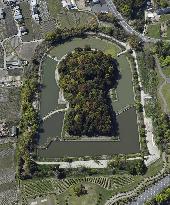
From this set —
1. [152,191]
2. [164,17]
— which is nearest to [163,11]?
[164,17]

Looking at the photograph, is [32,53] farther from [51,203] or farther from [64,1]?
[51,203]

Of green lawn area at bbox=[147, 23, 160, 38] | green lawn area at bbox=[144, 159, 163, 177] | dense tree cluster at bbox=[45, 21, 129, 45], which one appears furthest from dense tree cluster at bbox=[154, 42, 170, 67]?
green lawn area at bbox=[144, 159, 163, 177]

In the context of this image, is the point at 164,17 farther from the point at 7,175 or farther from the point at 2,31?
the point at 7,175

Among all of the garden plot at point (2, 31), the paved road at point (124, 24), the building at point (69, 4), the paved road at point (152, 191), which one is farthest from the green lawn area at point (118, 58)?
the paved road at point (152, 191)

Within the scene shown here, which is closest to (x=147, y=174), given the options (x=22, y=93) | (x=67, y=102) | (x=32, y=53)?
(x=67, y=102)

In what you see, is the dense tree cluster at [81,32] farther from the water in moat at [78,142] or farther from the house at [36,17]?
the water in moat at [78,142]
